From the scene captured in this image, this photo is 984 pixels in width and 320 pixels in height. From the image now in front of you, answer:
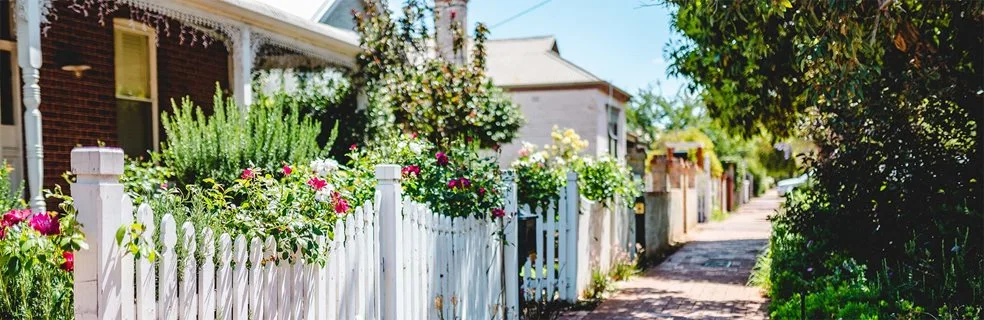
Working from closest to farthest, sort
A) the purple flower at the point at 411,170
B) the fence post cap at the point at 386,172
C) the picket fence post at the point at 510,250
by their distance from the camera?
the fence post cap at the point at 386,172 < the purple flower at the point at 411,170 < the picket fence post at the point at 510,250

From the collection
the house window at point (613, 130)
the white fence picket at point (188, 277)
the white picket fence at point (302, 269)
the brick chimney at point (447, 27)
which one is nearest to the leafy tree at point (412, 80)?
the brick chimney at point (447, 27)

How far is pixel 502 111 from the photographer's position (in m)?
14.5

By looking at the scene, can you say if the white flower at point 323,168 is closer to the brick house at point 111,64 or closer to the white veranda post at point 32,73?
the white veranda post at point 32,73

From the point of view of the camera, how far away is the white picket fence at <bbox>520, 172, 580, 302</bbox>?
8.30 m

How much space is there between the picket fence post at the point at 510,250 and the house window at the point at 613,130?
1575 centimetres

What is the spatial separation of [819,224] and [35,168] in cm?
716

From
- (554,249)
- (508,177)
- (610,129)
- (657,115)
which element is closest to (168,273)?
(508,177)

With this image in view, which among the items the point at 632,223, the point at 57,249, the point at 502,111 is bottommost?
the point at 632,223

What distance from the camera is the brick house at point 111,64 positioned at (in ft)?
24.5

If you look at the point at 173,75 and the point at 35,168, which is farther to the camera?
the point at 173,75

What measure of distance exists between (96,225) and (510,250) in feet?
14.8

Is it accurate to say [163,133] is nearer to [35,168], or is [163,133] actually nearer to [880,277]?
[35,168]

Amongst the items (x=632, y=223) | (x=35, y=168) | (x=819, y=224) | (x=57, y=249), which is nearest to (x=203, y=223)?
(x=57, y=249)

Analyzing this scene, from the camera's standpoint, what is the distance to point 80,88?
8.88 m
